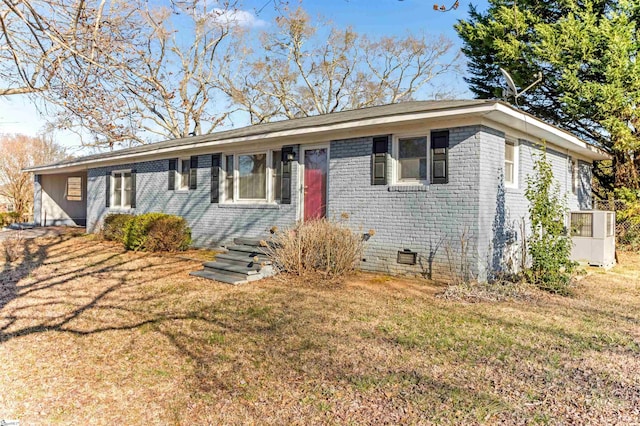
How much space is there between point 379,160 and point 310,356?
16.2ft

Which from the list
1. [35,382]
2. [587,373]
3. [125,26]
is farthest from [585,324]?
[125,26]

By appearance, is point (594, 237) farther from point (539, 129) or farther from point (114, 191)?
point (114, 191)

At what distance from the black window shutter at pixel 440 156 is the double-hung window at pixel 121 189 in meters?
10.7

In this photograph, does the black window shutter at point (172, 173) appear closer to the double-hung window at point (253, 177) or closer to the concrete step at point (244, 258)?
the double-hung window at point (253, 177)

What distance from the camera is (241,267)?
7.71 meters

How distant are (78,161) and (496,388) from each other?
16.3 meters

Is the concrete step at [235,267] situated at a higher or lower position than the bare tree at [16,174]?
lower

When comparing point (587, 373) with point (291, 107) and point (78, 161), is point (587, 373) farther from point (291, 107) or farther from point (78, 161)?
point (291, 107)

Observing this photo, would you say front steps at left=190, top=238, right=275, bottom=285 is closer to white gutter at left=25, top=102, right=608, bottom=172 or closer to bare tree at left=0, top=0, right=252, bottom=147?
white gutter at left=25, top=102, right=608, bottom=172

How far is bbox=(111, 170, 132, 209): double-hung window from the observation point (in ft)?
46.6

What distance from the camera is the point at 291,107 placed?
2609 cm

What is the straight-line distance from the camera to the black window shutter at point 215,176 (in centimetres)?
1097

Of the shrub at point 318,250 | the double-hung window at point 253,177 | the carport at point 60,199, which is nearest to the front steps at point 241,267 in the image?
the shrub at point 318,250

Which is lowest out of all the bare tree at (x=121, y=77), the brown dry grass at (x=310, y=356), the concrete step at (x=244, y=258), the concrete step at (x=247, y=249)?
the brown dry grass at (x=310, y=356)
